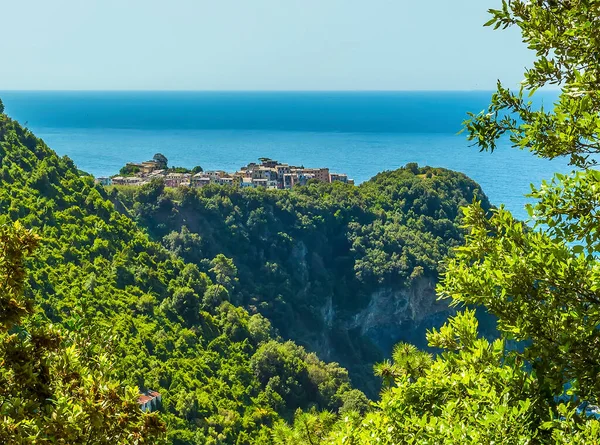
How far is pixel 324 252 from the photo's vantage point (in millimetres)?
50094

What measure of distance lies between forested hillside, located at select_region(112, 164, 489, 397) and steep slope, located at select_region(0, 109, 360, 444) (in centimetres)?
878

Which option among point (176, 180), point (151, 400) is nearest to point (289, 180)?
point (176, 180)

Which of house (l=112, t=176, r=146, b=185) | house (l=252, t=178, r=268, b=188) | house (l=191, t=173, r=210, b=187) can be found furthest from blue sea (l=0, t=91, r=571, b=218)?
house (l=252, t=178, r=268, b=188)

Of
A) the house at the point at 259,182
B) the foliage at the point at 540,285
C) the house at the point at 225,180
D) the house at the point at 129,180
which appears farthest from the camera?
the house at the point at 259,182

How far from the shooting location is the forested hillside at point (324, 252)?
42.5 metres

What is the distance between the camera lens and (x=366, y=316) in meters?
47.2

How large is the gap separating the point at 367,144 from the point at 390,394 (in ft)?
453

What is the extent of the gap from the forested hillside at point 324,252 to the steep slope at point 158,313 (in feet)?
28.8

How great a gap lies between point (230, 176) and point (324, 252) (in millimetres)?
18238

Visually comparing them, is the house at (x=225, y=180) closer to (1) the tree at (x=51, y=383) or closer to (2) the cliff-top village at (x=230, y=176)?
(2) the cliff-top village at (x=230, y=176)

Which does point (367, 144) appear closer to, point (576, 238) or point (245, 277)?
point (245, 277)

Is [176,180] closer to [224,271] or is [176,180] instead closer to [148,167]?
[148,167]

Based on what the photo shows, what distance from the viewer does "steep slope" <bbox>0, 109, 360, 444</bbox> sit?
22406 millimetres

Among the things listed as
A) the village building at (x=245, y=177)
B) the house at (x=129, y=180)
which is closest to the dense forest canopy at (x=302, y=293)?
the village building at (x=245, y=177)
